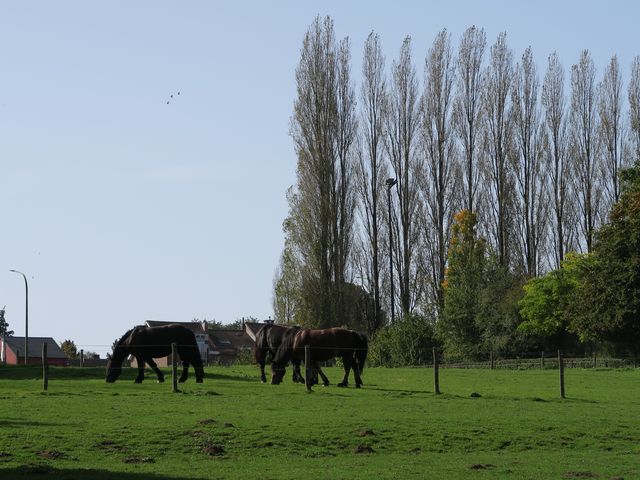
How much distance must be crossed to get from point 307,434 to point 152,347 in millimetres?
13970

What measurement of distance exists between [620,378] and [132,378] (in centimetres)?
1802

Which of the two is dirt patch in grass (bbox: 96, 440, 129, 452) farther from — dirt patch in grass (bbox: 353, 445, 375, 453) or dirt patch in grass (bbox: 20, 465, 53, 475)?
dirt patch in grass (bbox: 353, 445, 375, 453)

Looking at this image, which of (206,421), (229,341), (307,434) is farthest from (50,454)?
(229,341)

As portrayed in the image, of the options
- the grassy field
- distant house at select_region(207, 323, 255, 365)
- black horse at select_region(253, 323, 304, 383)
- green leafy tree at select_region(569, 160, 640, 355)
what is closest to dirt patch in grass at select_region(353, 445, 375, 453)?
the grassy field

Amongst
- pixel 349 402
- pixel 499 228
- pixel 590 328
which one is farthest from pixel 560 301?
pixel 349 402

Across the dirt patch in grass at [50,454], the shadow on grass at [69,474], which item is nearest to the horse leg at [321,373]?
the dirt patch in grass at [50,454]

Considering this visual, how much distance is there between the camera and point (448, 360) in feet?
200

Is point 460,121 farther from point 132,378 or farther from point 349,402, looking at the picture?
point 349,402

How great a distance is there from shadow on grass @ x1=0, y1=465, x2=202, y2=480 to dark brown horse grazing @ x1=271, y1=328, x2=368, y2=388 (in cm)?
1652

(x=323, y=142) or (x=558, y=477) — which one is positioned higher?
(x=323, y=142)

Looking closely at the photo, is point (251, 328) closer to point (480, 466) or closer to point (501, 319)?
point (501, 319)

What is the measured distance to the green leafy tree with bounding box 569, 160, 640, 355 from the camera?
49.9m

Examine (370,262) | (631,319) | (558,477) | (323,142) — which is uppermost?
(323,142)

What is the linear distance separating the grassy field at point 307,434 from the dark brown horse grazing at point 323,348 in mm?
2177
